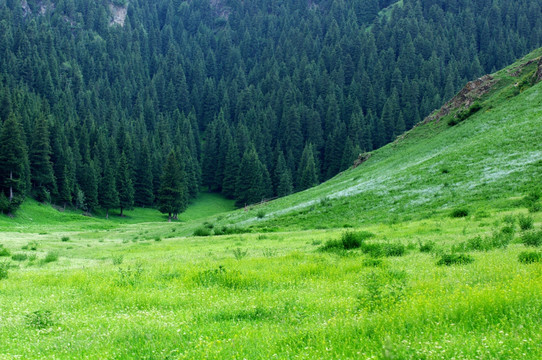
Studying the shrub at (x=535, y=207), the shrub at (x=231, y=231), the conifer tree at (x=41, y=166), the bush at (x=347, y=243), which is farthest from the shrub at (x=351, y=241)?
the conifer tree at (x=41, y=166)

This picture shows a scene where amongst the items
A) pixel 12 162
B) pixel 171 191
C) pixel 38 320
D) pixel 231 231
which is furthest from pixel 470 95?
pixel 12 162

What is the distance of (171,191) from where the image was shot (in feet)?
323

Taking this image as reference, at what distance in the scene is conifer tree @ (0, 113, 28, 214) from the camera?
3214 inches

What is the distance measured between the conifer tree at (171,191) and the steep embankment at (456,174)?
1902 inches

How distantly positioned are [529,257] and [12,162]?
92.1m

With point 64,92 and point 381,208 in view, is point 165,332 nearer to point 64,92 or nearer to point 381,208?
point 381,208

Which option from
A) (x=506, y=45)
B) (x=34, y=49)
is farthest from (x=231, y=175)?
(x=506, y=45)

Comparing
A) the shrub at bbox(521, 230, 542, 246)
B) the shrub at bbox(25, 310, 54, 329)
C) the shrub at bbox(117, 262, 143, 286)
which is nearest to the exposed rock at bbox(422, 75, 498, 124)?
the shrub at bbox(521, 230, 542, 246)

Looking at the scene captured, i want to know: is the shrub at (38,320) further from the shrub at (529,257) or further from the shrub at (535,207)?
the shrub at (535,207)

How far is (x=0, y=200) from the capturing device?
234 feet

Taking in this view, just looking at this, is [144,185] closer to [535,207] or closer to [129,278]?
[535,207]

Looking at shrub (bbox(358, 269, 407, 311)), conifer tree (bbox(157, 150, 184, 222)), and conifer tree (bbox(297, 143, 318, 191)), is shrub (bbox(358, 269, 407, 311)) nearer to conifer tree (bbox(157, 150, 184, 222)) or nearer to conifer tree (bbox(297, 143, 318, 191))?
conifer tree (bbox(157, 150, 184, 222))

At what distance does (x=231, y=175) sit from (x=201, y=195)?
12965 millimetres

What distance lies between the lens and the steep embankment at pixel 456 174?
32.8 meters
